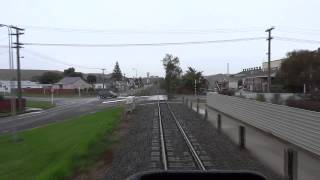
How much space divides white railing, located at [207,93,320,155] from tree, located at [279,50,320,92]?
29886 mm

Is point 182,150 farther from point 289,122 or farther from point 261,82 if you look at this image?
point 261,82

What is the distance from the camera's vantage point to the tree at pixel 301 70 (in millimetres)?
63219

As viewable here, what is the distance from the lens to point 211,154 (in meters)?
18.3

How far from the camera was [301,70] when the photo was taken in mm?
66000

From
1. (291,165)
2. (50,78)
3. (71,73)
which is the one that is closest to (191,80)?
(50,78)

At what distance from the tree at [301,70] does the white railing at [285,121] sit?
29886 millimetres

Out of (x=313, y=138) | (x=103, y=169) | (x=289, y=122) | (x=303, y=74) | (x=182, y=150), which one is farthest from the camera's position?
(x=303, y=74)

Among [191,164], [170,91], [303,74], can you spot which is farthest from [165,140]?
[170,91]

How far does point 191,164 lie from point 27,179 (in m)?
5.16

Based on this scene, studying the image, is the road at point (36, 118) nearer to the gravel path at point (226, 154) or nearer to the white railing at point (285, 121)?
the gravel path at point (226, 154)

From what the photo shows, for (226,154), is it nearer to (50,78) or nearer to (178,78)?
(178,78)

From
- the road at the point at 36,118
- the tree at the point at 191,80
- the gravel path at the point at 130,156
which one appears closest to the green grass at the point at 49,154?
the gravel path at the point at 130,156

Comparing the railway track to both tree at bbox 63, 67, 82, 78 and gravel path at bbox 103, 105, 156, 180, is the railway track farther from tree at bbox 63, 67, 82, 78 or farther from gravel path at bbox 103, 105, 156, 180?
tree at bbox 63, 67, 82, 78

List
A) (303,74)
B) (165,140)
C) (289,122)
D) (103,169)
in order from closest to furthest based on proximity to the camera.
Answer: (103,169), (289,122), (165,140), (303,74)
